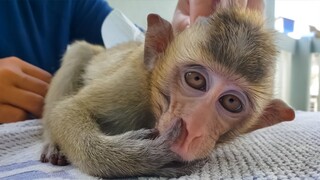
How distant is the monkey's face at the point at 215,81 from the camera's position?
974mm

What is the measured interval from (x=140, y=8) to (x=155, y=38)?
7.38ft

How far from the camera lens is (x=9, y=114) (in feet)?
5.46

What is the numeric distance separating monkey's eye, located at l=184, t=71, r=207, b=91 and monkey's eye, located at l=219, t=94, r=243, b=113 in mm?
50

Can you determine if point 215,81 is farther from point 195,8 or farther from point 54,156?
point 54,156

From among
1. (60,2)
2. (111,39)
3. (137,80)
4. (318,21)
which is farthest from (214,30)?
(318,21)

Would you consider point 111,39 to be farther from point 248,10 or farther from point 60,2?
point 248,10

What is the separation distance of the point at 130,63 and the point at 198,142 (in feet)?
1.68

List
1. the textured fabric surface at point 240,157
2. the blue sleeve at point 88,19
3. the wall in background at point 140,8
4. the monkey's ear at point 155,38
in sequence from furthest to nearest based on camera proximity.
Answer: the wall in background at point 140,8 → the blue sleeve at point 88,19 → the monkey's ear at point 155,38 → the textured fabric surface at point 240,157

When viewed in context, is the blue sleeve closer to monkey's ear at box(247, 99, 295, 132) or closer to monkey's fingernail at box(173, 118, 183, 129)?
monkey's ear at box(247, 99, 295, 132)

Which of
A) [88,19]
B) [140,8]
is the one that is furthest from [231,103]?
[140,8]

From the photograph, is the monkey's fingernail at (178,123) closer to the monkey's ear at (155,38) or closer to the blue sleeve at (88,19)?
the monkey's ear at (155,38)

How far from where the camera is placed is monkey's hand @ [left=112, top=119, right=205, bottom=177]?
0.96 meters

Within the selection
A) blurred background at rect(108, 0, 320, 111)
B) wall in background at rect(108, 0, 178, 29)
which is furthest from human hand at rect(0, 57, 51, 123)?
blurred background at rect(108, 0, 320, 111)

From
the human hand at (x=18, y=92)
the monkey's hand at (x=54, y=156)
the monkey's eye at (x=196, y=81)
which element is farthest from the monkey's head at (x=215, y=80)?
the human hand at (x=18, y=92)
